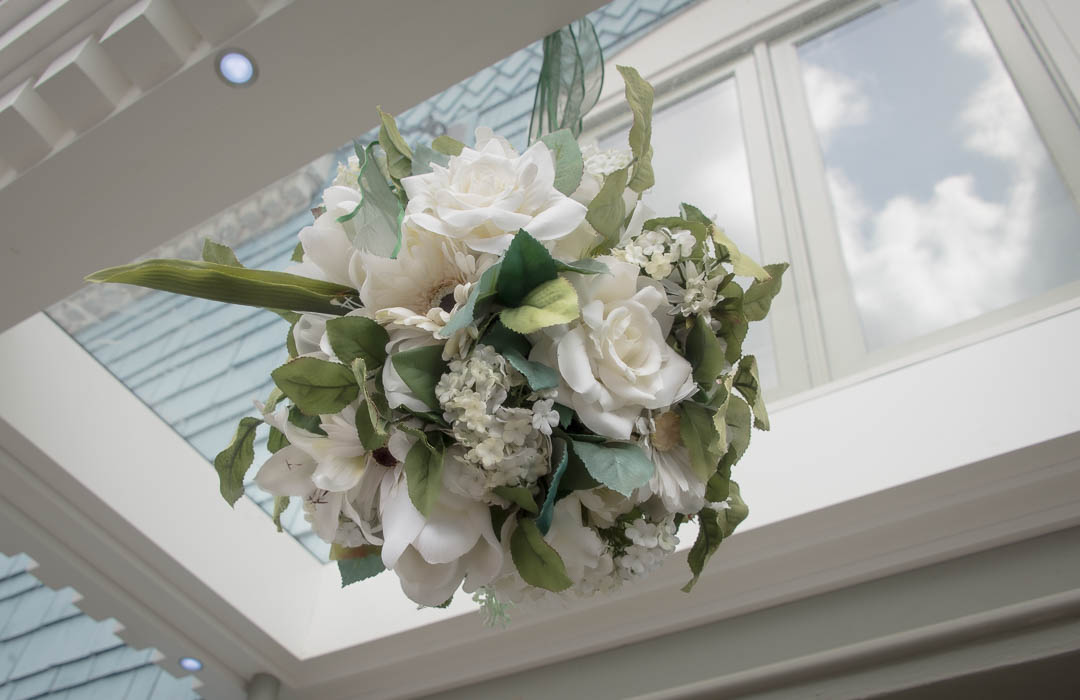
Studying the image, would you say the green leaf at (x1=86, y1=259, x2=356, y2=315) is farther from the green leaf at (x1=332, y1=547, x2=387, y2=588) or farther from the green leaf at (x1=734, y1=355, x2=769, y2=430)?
the green leaf at (x1=734, y1=355, x2=769, y2=430)

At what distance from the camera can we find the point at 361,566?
2.94ft

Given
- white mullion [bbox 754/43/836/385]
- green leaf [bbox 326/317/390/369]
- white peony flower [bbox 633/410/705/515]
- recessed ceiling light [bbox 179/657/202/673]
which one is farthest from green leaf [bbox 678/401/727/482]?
recessed ceiling light [bbox 179/657/202/673]

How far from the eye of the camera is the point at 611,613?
1.66 meters

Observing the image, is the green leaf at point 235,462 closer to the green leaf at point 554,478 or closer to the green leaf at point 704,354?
the green leaf at point 554,478

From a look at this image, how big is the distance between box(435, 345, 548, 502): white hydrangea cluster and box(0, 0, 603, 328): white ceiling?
0.57 meters

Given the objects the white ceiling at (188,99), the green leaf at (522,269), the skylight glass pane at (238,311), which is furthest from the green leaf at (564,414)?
the skylight glass pane at (238,311)

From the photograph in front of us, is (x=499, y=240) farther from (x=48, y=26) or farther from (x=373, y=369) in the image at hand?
(x=48, y=26)

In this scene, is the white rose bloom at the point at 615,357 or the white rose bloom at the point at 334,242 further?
the white rose bloom at the point at 334,242

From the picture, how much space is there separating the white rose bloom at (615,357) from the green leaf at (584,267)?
0.07 ft

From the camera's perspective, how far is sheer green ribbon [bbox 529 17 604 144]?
1289 millimetres

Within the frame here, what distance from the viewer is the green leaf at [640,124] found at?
0.91 meters

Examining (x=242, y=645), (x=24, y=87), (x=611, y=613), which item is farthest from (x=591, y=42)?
(x=242, y=645)

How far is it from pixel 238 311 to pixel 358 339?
4.30 ft

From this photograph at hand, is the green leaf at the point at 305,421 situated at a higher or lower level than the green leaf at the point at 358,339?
lower
